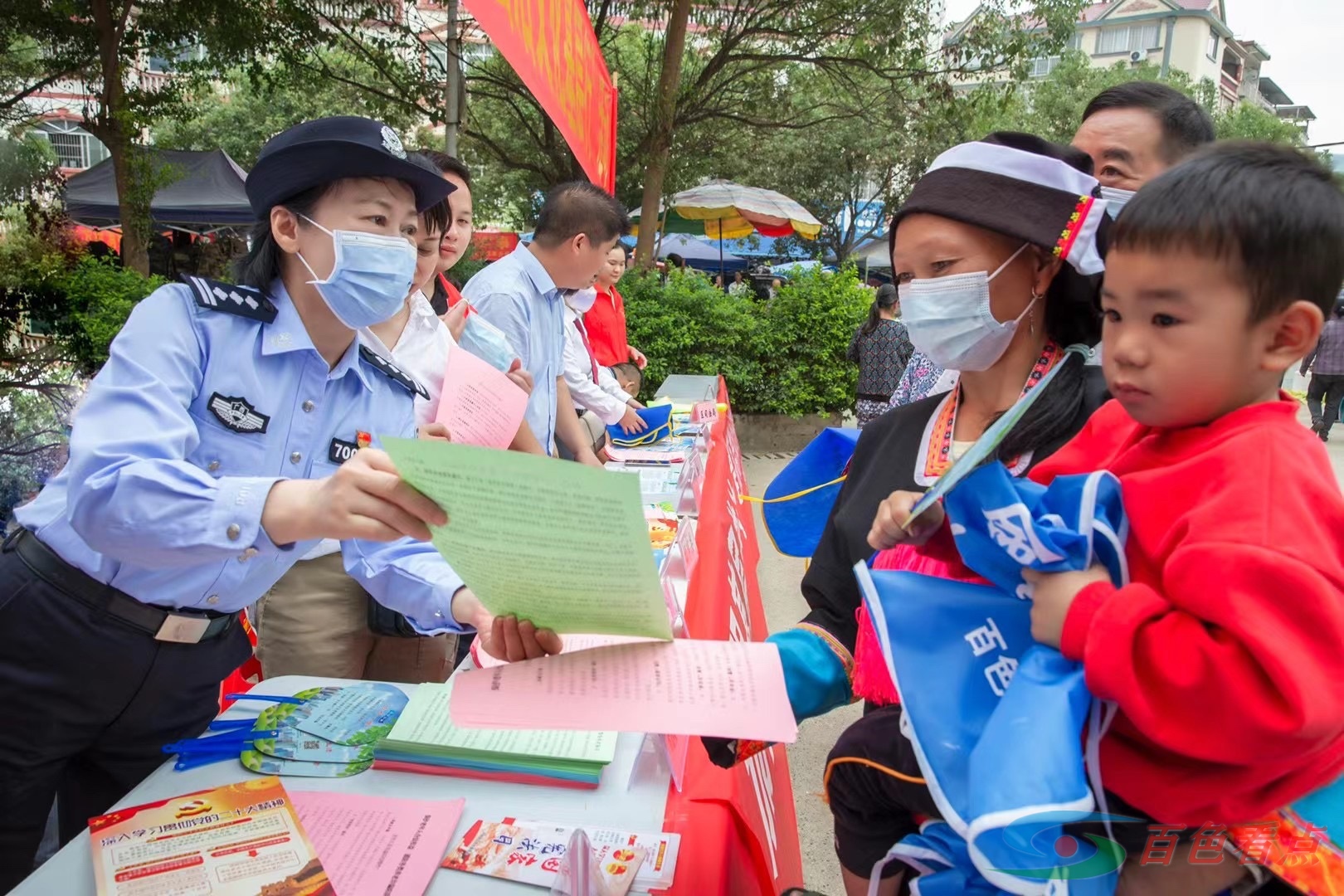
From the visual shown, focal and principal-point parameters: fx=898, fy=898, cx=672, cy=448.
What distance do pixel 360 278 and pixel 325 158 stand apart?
223mm

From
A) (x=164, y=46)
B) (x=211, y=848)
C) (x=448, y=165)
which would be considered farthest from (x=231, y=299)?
(x=164, y=46)

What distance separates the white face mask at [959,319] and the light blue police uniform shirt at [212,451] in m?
0.96

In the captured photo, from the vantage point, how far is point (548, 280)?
3611mm

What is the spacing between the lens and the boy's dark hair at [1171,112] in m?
2.34

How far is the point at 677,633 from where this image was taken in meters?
1.87

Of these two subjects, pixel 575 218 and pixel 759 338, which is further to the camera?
pixel 759 338

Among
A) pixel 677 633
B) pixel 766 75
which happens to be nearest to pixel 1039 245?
pixel 677 633

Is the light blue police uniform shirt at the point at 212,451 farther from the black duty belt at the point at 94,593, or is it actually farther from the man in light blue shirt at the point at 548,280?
the man in light blue shirt at the point at 548,280

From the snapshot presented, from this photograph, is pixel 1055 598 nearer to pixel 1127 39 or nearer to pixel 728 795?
pixel 728 795

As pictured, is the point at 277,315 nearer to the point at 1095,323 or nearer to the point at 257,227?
the point at 257,227

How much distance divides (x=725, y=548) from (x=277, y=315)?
1.81 meters

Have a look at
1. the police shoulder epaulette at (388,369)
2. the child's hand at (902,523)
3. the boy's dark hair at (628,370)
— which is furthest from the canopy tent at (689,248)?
the child's hand at (902,523)

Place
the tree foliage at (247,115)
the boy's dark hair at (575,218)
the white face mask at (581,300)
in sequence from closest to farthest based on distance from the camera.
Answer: the boy's dark hair at (575,218), the white face mask at (581,300), the tree foliage at (247,115)

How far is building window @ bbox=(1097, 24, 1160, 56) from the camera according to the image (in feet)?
161
